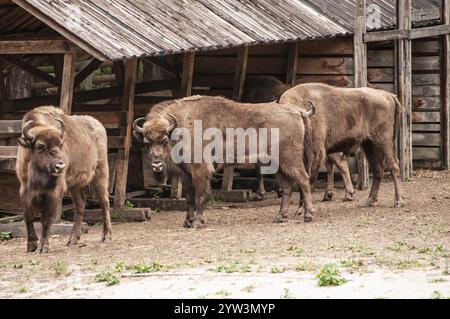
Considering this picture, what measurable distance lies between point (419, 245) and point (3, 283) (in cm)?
448

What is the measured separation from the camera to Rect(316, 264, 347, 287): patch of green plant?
34.2ft

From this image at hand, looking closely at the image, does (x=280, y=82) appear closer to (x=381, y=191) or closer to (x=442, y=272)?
(x=381, y=191)

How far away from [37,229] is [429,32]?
919 centimetres

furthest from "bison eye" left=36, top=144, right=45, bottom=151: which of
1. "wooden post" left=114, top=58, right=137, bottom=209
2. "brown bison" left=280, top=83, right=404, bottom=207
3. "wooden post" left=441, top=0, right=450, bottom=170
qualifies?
"wooden post" left=441, top=0, right=450, bottom=170

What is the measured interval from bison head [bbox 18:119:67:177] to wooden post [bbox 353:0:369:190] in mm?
7929

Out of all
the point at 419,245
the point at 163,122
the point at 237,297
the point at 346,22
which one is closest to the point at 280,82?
the point at 346,22

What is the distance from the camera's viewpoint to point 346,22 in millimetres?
21312

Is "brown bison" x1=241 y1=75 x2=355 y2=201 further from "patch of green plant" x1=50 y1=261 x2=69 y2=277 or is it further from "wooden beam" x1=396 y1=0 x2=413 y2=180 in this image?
"patch of green plant" x1=50 y1=261 x2=69 y2=277

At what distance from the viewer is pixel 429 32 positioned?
2177 cm

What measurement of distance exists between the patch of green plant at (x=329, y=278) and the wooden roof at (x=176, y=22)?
17.6 ft

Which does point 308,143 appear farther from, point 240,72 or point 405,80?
point 405,80

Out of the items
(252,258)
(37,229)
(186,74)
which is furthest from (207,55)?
(252,258)
